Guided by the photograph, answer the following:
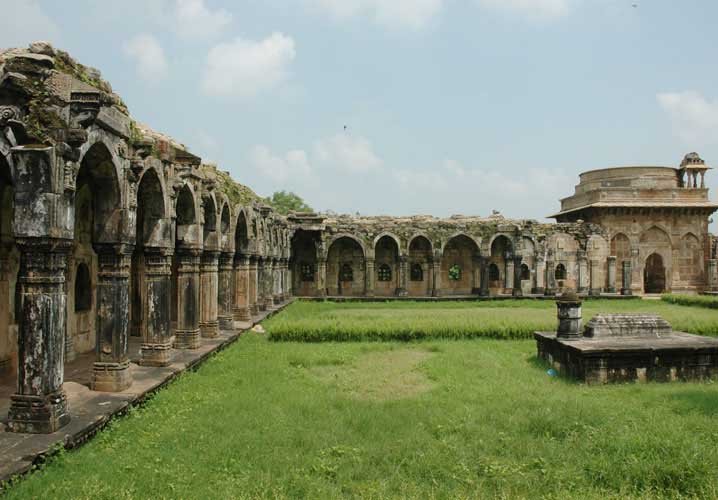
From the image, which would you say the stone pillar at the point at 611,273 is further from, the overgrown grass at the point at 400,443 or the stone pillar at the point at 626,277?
the overgrown grass at the point at 400,443

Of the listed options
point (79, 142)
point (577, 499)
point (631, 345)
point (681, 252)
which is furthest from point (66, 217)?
point (681, 252)

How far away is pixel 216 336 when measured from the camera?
12797mm

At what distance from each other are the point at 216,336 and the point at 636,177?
3303 cm

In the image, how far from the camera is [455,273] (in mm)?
33062

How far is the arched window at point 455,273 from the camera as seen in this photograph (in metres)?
33.0

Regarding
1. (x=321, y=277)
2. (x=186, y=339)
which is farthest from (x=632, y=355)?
(x=321, y=277)

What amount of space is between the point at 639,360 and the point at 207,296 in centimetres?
905

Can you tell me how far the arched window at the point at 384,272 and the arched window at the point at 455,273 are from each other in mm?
3824

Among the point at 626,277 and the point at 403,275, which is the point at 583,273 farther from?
the point at 403,275

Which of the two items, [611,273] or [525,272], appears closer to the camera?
[611,273]

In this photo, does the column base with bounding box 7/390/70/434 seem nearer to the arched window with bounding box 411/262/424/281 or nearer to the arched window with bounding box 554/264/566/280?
the arched window with bounding box 411/262/424/281

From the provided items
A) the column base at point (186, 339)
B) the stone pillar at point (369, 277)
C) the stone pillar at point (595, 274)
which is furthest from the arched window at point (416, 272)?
the column base at point (186, 339)

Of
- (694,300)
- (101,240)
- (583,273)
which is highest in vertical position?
(101,240)

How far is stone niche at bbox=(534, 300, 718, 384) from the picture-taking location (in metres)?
9.36
